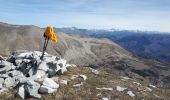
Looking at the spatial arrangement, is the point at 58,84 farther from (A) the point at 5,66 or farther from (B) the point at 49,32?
(A) the point at 5,66

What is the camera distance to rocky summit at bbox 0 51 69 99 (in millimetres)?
37969

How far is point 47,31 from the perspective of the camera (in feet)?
151

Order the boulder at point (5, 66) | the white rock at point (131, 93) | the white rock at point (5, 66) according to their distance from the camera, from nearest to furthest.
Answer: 1. the white rock at point (131, 93)
2. the boulder at point (5, 66)
3. the white rock at point (5, 66)

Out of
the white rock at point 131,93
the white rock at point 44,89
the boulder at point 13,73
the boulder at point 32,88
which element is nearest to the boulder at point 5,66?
the boulder at point 13,73

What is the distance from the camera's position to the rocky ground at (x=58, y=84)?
125ft

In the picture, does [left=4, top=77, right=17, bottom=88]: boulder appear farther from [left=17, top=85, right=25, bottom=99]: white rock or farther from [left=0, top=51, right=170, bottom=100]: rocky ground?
[left=17, top=85, right=25, bottom=99]: white rock

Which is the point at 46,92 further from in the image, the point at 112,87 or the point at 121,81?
the point at 121,81

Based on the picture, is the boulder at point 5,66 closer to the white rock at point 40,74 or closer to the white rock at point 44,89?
the white rock at point 40,74

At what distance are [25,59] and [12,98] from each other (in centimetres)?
1127

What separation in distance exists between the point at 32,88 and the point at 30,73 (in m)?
6.15

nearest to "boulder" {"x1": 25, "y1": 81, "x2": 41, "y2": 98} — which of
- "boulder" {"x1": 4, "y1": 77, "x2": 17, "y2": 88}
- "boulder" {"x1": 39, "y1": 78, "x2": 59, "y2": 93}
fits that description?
"boulder" {"x1": 39, "y1": 78, "x2": 59, "y2": 93}

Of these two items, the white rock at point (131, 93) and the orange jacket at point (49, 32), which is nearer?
the white rock at point (131, 93)

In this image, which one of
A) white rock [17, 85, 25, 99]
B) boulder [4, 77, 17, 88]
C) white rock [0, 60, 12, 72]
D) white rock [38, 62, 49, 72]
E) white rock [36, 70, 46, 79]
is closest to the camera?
white rock [17, 85, 25, 99]

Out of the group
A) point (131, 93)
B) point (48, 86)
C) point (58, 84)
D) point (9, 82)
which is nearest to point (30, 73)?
point (9, 82)
